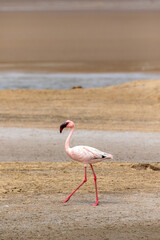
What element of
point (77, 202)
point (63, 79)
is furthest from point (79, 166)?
point (63, 79)

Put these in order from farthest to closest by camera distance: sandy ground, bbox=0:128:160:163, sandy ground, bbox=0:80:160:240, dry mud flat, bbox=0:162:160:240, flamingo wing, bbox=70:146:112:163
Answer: sandy ground, bbox=0:128:160:163, flamingo wing, bbox=70:146:112:163, sandy ground, bbox=0:80:160:240, dry mud flat, bbox=0:162:160:240

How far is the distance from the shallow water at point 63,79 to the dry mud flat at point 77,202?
1116 centimetres

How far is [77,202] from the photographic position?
8281 mm

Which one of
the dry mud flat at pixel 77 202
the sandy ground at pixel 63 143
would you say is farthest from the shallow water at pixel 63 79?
the dry mud flat at pixel 77 202

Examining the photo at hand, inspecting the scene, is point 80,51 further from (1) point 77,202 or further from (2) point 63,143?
(1) point 77,202

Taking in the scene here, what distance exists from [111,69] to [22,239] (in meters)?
19.5

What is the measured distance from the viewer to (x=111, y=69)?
26.0 meters

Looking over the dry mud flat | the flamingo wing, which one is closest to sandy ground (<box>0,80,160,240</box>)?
the dry mud flat

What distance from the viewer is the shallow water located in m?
21.6

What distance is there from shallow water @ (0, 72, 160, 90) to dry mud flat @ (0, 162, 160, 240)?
36.6 ft

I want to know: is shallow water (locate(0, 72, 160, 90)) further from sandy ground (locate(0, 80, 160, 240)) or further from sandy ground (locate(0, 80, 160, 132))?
sandy ground (locate(0, 80, 160, 240))

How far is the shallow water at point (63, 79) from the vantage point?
21609 mm

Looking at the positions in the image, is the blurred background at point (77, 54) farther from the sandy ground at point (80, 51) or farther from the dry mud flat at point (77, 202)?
the dry mud flat at point (77, 202)

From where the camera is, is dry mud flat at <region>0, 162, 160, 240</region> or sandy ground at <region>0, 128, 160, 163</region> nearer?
dry mud flat at <region>0, 162, 160, 240</region>
